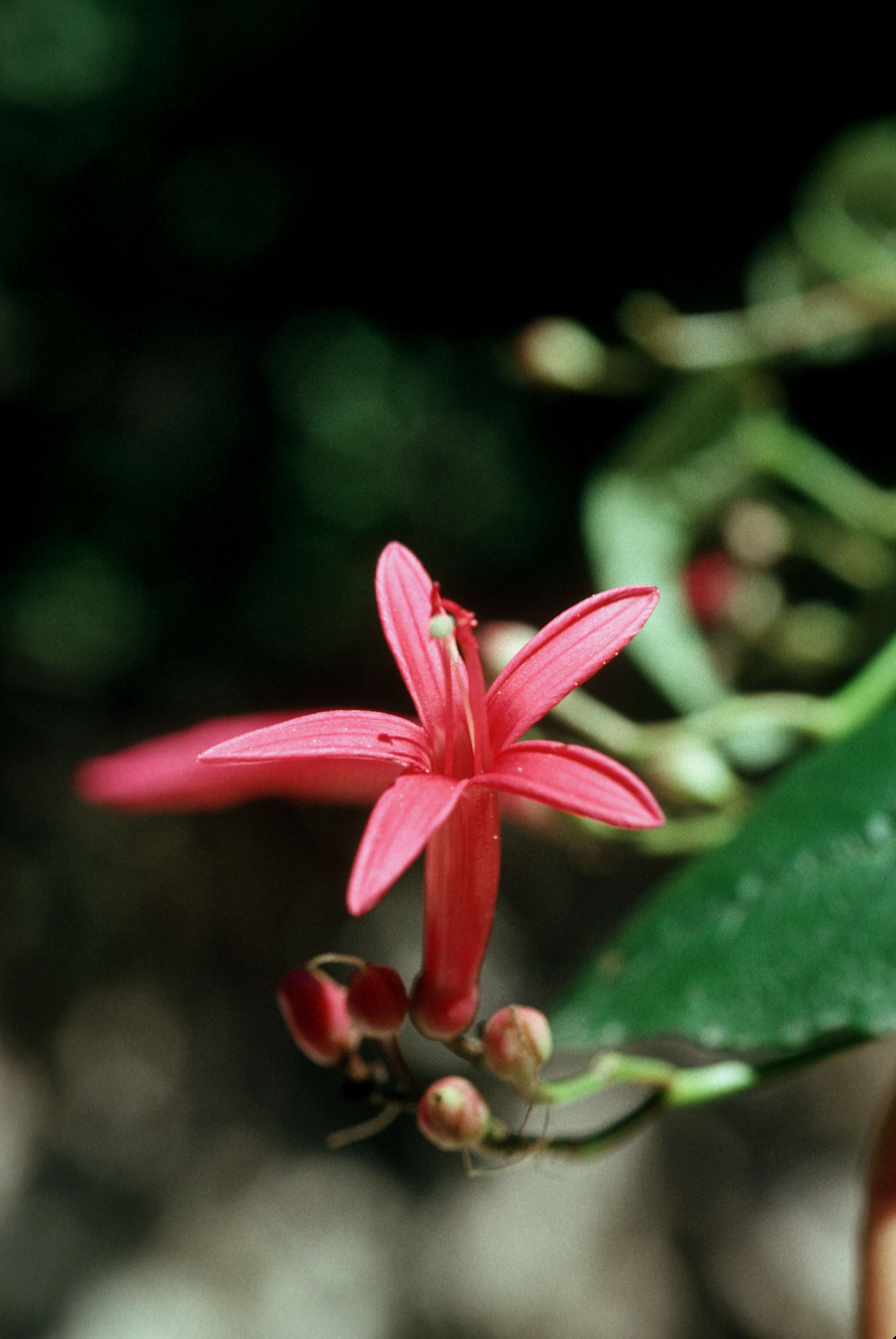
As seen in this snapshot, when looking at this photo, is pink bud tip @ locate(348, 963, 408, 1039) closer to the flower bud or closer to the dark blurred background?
the flower bud

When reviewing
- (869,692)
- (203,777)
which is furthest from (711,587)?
(203,777)

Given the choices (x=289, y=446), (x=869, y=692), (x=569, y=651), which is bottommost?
(x=289, y=446)

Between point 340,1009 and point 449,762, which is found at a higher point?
point 449,762

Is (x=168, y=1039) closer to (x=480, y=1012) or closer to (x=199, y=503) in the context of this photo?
(x=480, y=1012)

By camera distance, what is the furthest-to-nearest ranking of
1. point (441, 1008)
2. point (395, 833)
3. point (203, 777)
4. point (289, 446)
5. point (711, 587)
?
point (289, 446) < point (711, 587) < point (203, 777) < point (441, 1008) < point (395, 833)

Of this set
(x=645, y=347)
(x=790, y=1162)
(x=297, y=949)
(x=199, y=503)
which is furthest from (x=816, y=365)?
(x=297, y=949)

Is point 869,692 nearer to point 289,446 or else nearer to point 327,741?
Result: point 327,741
